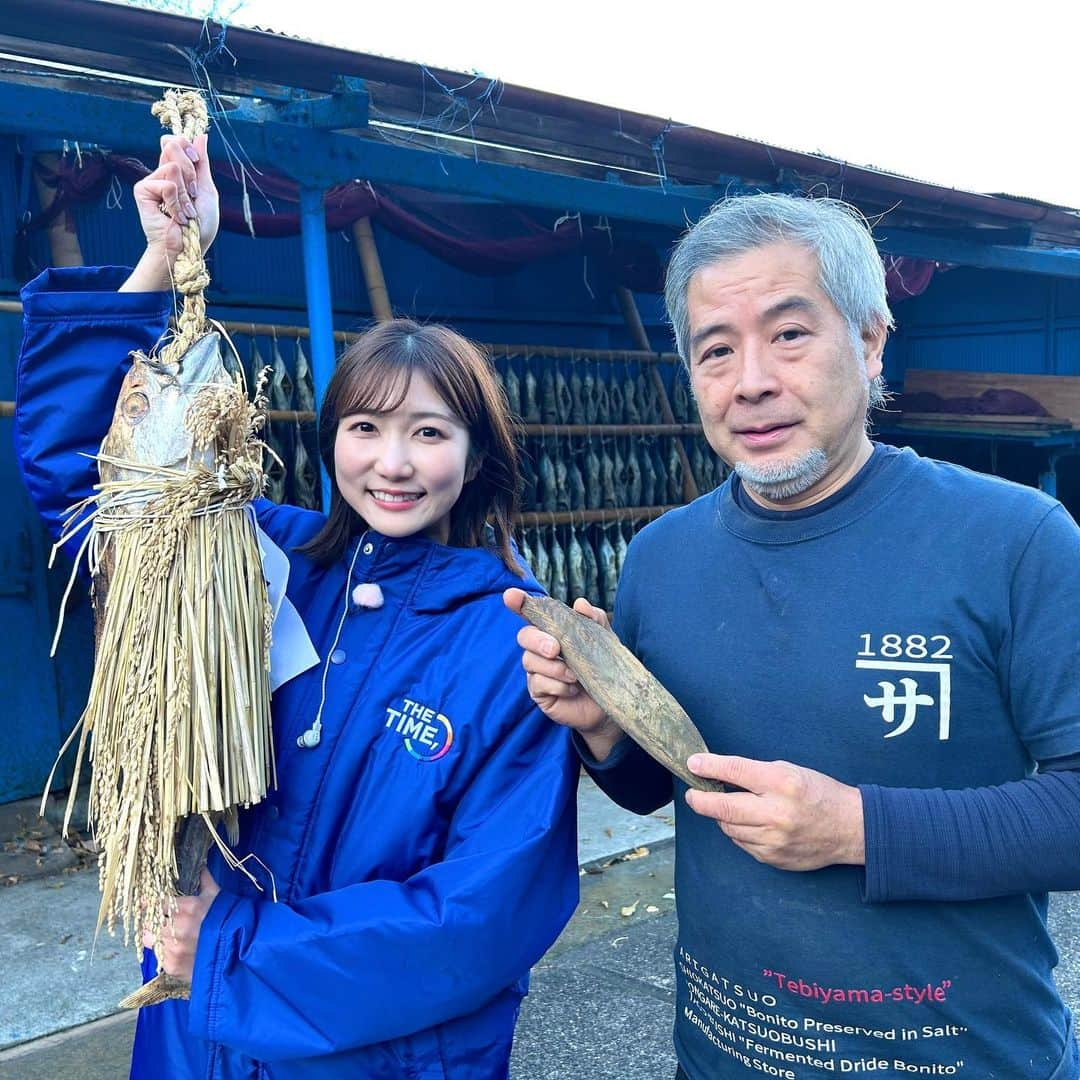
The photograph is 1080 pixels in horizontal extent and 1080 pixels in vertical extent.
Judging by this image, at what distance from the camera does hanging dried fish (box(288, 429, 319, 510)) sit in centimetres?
533

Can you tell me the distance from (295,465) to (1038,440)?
5.72 metres

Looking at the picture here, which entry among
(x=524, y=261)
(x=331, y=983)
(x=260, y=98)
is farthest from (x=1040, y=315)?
(x=331, y=983)

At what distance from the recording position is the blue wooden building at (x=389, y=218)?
360 cm

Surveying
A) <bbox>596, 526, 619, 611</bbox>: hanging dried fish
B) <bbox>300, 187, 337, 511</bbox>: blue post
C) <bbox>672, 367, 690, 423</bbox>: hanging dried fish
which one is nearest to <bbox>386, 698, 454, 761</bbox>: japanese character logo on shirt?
<bbox>300, 187, 337, 511</bbox>: blue post

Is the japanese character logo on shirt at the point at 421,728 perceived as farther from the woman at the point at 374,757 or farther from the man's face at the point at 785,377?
the man's face at the point at 785,377

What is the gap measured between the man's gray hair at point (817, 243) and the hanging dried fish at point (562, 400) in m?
4.89

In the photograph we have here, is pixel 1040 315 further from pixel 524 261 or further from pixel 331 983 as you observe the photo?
pixel 331 983

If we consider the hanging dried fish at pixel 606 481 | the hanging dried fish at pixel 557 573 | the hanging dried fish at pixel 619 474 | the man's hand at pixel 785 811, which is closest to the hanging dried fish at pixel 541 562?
the hanging dried fish at pixel 557 573

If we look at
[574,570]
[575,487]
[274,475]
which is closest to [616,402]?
[575,487]

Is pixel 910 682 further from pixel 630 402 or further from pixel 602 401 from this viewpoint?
pixel 630 402

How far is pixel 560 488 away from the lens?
643cm

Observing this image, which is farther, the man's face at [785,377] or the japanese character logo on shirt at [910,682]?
the man's face at [785,377]

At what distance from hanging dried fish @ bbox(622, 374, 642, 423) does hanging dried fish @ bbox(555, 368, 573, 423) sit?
1.55 ft

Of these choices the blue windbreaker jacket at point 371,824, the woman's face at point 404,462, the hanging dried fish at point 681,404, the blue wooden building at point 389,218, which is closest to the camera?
the blue windbreaker jacket at point 371,824
